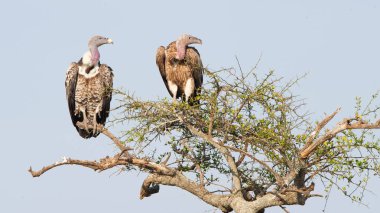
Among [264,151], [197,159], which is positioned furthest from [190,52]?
[264,151]

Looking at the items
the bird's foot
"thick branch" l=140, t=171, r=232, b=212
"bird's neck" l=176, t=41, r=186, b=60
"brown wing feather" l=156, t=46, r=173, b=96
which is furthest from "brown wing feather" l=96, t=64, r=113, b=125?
"thick branch" l=140, t=171, r=232, b=212

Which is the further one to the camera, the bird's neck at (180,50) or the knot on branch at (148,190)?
the bird's neck at (180,50)

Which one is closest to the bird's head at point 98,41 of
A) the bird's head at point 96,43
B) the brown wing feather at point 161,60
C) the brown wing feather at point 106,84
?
the bird's head at point 96,43

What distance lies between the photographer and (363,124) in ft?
39.1

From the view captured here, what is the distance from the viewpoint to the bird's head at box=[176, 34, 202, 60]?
15.8m

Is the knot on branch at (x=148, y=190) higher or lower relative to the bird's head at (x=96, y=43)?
lower

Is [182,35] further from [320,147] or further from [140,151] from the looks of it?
[320,147]

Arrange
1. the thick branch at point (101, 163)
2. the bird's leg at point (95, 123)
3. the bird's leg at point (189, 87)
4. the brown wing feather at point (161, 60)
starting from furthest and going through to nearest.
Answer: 1. the brown wing feather at point (161, 60)
2. the bird's leg at point (189, 87)
3. the bird's leg at point (95, 123)
4. the thick branch at point (101, 163)

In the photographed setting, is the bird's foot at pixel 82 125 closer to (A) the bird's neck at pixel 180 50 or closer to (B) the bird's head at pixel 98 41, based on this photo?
(B) the bird's head at pixel 98 41

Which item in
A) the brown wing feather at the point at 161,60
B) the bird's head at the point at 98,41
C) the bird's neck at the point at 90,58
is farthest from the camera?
the bird's head at the point at 98,41

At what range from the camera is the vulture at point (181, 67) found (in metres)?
15.7

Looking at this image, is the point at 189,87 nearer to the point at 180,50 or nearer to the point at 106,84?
the point at 180,50

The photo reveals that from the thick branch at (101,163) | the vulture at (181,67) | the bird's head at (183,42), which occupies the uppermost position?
the bird's head at (183,42)

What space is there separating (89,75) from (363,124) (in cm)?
547
